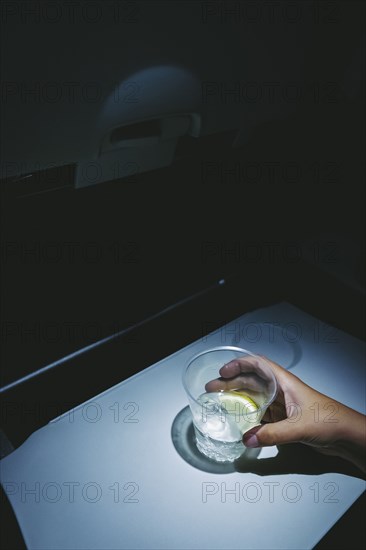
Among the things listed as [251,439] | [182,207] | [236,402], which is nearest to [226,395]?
[236,402]

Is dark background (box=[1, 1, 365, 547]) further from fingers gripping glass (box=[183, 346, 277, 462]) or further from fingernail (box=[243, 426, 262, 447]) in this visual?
fingernail (box=[243, 426, 262, 447])

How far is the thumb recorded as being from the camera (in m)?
0.78

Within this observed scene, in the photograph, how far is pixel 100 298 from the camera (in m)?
1.16

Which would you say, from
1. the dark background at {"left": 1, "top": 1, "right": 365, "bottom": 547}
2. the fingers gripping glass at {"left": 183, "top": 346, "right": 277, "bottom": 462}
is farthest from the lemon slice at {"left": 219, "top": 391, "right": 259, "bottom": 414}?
the dark background at {"left": 1, "top": 1, "right": 365, "bottom": 547}

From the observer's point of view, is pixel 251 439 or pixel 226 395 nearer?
pixel 251 439

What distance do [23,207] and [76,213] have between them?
5.1 inches

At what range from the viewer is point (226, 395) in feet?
2.97

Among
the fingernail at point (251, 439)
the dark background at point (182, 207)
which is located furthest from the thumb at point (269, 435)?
the dark background at point (182, 207)

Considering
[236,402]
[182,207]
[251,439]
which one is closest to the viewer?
[251,439]

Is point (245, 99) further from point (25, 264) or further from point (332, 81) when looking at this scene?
point (25, 264)

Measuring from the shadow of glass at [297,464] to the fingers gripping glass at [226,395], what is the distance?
0.03 metres

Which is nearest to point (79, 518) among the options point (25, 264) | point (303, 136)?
point (25, 264)

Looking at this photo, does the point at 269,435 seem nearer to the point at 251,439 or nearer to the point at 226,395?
the point at 251,439

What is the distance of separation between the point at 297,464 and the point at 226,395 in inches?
6.9
